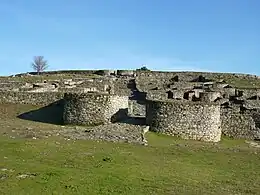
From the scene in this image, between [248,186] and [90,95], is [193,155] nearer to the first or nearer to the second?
[248,186]

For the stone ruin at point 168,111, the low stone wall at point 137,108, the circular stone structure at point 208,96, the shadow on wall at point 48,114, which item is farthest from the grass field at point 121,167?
the circular stone structure at point 208,96

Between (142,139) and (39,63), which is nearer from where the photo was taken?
(142,139)

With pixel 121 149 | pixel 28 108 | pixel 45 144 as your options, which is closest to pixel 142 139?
pixel 121 149

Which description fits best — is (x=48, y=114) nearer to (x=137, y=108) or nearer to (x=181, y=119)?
(x=137, y=108)

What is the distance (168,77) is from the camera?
68.8m

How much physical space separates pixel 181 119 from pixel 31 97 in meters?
15.6

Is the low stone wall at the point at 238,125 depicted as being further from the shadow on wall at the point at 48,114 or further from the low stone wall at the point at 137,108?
the shadow on wall at the point at 48,114

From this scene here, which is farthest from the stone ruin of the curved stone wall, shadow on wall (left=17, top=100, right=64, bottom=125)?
shadow on wall (left=17, top=100, right=64, bottom=125)

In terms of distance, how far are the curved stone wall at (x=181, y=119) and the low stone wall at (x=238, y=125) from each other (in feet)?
12.2

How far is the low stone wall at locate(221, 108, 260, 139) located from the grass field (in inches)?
290

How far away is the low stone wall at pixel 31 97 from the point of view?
41938 millimetres

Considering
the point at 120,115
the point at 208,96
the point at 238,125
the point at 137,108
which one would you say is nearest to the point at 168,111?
the point at 120,115

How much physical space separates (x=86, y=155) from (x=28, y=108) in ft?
63.2

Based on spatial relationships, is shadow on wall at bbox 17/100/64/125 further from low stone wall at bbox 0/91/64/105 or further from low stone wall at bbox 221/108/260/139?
low stone wall at bbox 221/108/260/139
